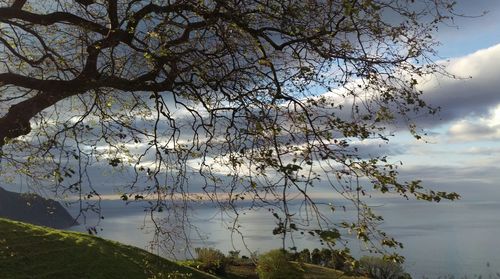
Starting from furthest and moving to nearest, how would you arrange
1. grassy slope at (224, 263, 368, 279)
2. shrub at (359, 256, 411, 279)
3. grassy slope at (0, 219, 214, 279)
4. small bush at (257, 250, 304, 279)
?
shrub at (359, 256, 411, 279) < grassy slope at (224, 263, 368, 279) < grassy slope at (0, 219, 214, 279) < small bush at (257, 250, 304, 279)

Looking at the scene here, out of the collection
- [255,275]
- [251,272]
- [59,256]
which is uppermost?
[59,256]

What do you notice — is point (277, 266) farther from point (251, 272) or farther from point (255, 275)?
point (251, 272)

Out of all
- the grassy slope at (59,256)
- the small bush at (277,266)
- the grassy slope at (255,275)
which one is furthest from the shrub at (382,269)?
the grassy slope at (59,256)

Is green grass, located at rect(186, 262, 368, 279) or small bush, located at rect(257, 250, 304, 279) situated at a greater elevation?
small bush, located at rect(257, 250, 304, 279)

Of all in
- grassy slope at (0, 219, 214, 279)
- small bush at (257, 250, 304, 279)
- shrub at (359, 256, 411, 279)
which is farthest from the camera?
shrub at (359, 256, 411, 279)

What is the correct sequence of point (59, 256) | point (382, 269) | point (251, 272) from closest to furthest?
1. point (59, 256)
2. point (251, 272)
3. point (382, 269)

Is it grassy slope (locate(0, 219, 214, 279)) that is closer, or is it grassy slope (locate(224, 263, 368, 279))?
grassy slope (locate(0, 219, 214, 279))

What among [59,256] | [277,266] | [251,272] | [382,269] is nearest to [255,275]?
[251,272]

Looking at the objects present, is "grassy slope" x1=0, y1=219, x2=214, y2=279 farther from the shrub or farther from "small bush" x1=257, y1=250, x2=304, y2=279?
the shrub

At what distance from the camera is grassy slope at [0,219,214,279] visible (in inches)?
647

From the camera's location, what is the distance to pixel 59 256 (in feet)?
59.9

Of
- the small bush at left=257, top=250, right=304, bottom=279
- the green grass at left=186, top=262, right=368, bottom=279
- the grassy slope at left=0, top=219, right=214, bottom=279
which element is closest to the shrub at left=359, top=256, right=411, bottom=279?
the green grass at left=186, top=262, right=368, bottom=279

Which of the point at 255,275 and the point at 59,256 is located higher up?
the point at 59,256

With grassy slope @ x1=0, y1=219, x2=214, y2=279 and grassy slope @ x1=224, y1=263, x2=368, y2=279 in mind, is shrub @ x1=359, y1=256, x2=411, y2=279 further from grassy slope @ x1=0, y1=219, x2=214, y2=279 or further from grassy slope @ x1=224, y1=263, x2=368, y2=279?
grassy slope @ x1=0, y1=219, x2=214, y2=279
